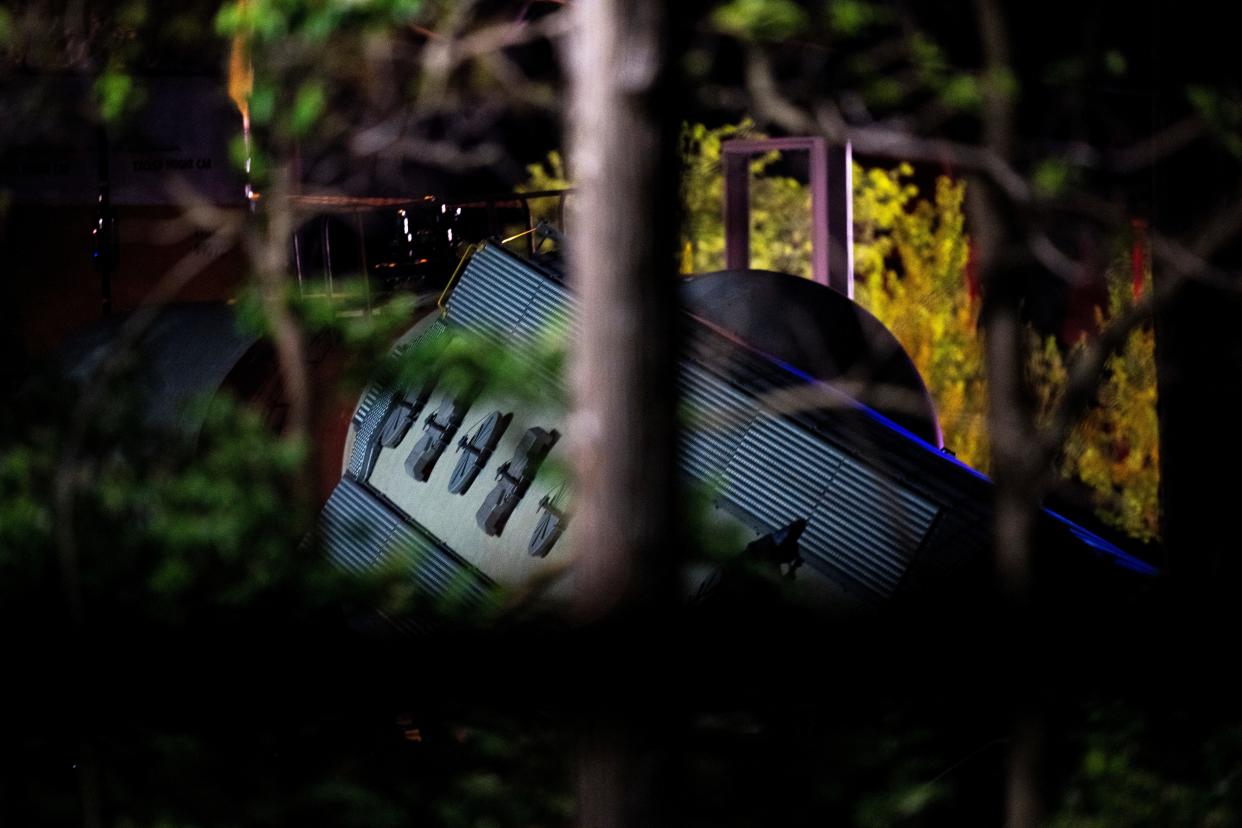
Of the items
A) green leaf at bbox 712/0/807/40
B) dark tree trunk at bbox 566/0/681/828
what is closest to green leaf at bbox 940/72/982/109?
green leaf at bbox 712/0/807/40

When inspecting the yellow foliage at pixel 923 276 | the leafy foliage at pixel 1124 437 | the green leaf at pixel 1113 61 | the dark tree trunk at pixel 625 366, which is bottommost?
the leafy foliage at pixel 1124 437

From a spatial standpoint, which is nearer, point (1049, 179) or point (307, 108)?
point (307, 108)

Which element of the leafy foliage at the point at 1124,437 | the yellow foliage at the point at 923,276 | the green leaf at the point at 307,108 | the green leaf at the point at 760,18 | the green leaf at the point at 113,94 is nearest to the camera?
the green leaf at the point at 307,108

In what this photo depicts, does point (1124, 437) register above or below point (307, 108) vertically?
below

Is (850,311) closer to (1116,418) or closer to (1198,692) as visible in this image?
(1198,692)

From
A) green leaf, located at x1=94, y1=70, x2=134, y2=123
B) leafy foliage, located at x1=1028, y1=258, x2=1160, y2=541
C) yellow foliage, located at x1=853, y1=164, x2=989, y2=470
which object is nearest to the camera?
green leaf, located at x1=94, y1=70, x2=134, y2=123

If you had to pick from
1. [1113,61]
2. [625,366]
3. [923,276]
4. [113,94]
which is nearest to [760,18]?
[1113,61]

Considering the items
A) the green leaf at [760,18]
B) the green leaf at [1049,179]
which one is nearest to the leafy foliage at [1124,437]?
the green leaf at [1049,179]

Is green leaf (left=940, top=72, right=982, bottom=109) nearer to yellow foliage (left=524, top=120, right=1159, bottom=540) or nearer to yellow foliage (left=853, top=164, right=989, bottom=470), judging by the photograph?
yellow foliage (left=524, top=120, right=1159, bottom=540)

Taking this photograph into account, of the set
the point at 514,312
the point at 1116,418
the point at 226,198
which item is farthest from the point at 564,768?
the point at 1116,418

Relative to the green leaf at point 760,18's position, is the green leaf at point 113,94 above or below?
below

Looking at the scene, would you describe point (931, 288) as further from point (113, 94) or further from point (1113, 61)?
point (113, 94)

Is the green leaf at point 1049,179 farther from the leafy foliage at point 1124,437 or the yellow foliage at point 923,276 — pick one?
the yellow foliage at point 923,276

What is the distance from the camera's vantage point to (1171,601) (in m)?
5.38
